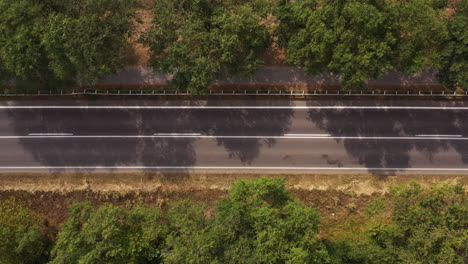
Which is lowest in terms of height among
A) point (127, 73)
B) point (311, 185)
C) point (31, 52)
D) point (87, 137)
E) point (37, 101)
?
point (311, 185)

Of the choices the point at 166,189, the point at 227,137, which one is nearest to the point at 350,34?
the point at 227,137

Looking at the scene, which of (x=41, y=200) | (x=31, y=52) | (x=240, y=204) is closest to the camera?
(x=240, y=204)

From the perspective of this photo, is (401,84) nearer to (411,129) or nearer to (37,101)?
(411,129)

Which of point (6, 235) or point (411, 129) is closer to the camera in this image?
A: point (6, 235)

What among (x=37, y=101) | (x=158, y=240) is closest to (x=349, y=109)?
(x=158, y=240)

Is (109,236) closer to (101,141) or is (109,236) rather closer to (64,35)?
(101,141)

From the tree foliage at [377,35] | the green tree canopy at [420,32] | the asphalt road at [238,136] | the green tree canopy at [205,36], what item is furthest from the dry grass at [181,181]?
the green tree canopy at [420,32]

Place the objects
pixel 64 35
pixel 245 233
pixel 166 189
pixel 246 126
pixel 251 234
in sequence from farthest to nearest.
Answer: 1. pixel 246 126
2. pixel 166 189
3. pixel 64 35
4. pixel 251 234
5. pixel 245 233

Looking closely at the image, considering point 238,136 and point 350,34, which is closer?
point 350,34
